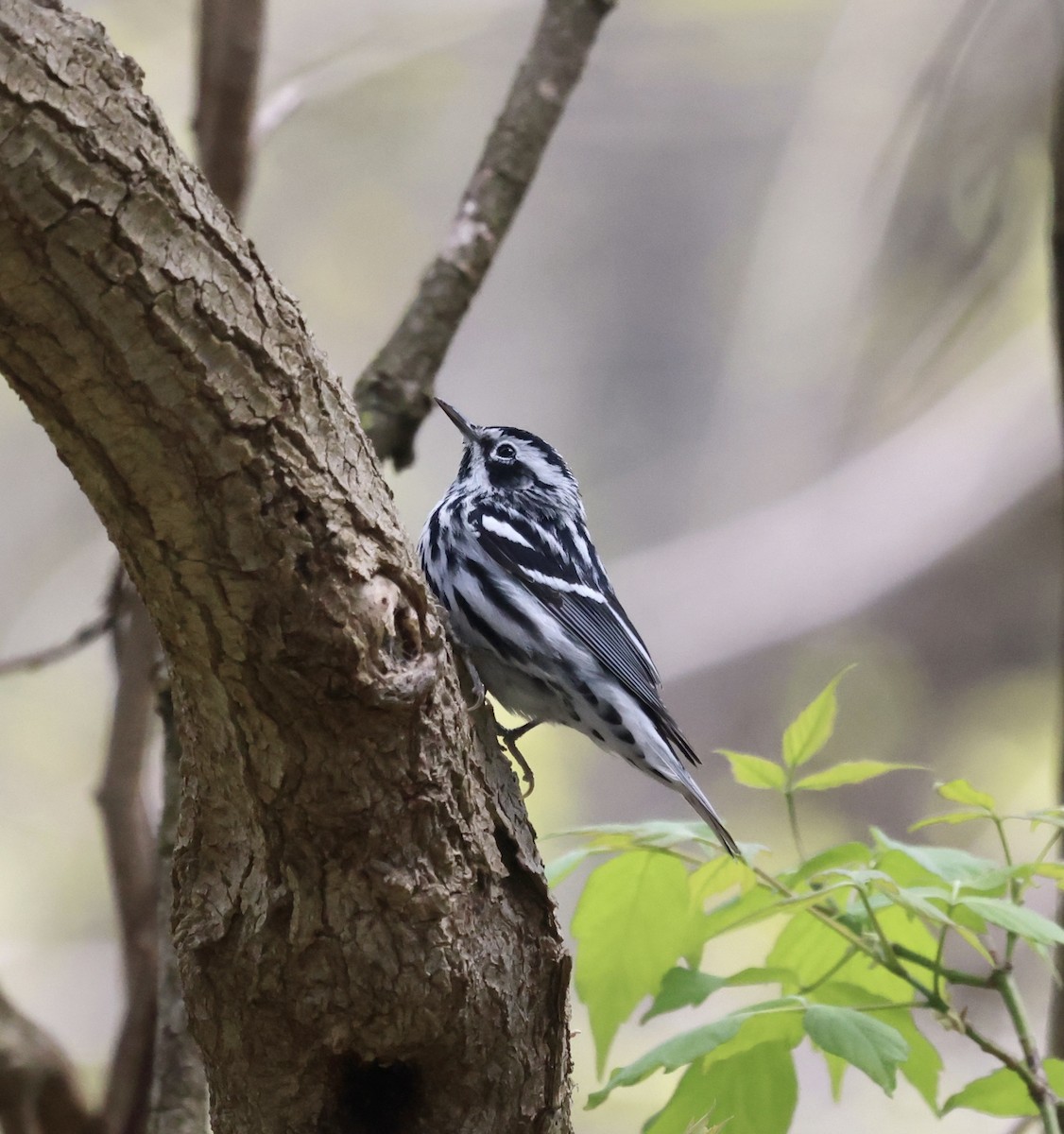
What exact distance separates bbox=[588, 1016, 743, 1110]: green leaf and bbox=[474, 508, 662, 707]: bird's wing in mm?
1199

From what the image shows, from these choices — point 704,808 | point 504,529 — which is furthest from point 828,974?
point 504,529

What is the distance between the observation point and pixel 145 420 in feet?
4.84

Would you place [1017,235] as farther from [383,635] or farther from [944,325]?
[383,635]

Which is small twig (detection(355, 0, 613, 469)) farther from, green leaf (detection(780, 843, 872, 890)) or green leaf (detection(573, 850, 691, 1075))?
green leaf (detection(780, 843, 872, 890))

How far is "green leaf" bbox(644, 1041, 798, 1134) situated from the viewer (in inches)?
Result: 67.6

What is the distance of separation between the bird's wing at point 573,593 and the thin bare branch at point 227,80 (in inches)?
43.5

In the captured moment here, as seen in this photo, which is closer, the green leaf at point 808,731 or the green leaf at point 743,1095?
the green leaf at point 743,1095

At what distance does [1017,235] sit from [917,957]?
6694 millimetres

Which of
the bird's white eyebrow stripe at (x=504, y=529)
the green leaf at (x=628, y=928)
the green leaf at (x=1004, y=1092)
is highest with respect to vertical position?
the bird's white eyebrow stripe at (x=504, y=529)

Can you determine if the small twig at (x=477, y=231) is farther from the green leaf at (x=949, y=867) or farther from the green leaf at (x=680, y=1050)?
the green leaf at (x=680, y=1050)

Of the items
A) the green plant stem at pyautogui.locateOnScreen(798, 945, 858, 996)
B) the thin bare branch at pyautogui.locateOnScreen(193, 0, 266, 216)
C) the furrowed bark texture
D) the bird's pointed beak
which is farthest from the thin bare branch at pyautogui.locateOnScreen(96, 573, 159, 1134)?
the green plant stem at pyautogui.locateOnScreen(798, 945, 858, 996)

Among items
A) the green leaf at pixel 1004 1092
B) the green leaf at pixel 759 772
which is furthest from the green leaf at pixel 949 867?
the green leaf at pixel 1004 1092

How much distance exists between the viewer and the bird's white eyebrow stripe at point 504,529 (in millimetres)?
3057

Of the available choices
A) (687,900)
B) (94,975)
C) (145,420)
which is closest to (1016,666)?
(94,975)
